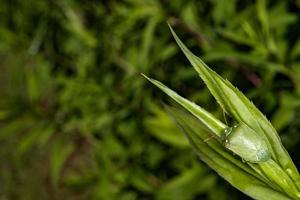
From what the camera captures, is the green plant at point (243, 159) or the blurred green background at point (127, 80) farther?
the blurred green background at point (127, 80)

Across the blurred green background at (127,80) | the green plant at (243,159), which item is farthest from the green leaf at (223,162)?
the blurred green background at (127,80)

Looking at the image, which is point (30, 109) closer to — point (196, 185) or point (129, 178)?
point (129, 178)

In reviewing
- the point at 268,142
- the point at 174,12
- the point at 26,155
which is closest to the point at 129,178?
the point at 174,12

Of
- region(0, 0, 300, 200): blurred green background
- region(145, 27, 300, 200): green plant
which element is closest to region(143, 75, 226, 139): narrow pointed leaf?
region(145, 27, 300, 200): green plant

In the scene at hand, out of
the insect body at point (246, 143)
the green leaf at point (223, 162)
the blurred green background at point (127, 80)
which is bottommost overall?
the blurred green background at point (127, 80)

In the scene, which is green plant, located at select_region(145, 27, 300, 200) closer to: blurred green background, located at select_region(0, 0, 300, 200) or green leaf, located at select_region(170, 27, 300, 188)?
green leaf, located at select_region(170, 27, 300, 188)

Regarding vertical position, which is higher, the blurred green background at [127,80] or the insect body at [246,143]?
the insect body at [246,143]

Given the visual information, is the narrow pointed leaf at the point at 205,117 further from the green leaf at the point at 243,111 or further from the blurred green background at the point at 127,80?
the blurred green background at the point at 127,80
